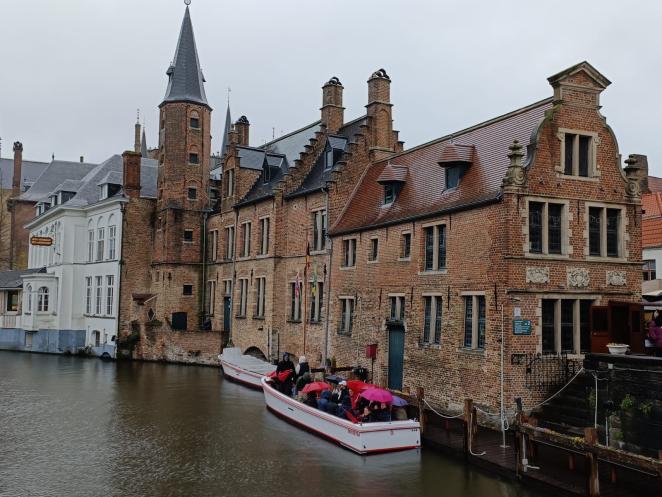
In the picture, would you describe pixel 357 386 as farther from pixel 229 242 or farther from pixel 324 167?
pixel 229 242

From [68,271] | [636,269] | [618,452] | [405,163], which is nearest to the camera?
[618,452]

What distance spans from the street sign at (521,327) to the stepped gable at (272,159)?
63.8 feet

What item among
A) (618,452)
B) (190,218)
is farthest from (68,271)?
(618,452)

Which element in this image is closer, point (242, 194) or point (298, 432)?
point (298, 432)

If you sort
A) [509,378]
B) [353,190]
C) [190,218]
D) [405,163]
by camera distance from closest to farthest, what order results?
[509,378] → [405,163] → [353,190] → [190,218]

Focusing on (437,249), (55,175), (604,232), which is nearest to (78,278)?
(55,175)

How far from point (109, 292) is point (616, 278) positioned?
30.8 meters

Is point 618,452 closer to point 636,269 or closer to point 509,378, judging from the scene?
point 509,378

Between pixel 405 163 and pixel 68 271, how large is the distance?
27031 mm

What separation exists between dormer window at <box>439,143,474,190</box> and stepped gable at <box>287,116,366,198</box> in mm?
9022

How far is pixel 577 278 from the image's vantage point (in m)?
18.7

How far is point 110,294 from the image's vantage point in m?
41.0

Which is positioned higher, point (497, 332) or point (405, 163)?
point (405, 163)

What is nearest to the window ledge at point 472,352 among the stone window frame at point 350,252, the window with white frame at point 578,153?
the window with white frame at point 578,153
